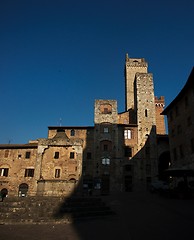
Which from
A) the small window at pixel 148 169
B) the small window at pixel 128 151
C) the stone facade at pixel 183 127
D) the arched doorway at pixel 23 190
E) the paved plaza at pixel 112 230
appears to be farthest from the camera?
the small window at pixel 128 151

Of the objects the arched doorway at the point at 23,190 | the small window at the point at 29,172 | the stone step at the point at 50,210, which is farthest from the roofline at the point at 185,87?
the arched doorway at the point at 23,190

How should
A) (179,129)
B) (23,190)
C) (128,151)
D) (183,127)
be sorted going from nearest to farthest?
(183,127) → (179,129) → (23,190) → (128,151)

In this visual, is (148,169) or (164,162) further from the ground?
(164,162)

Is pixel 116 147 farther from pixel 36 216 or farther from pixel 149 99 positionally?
pixel 36 216

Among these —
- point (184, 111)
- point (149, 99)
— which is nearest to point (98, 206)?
point (184, 111)

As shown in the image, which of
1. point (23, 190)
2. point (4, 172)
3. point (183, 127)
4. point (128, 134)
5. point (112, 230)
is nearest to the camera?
point (112, 230)

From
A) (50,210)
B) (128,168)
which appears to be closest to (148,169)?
(128,168)

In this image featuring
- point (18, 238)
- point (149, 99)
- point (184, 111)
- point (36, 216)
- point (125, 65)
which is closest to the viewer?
point (18, 238)

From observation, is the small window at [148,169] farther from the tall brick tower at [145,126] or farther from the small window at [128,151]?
the small window at [128,151]

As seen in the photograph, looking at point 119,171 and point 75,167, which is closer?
point 75,167

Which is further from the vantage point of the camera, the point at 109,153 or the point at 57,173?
the point at 109,153

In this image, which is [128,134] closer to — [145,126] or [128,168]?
[145,126]

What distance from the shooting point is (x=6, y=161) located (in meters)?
34.3

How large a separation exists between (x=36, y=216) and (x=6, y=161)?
25.5 meters
